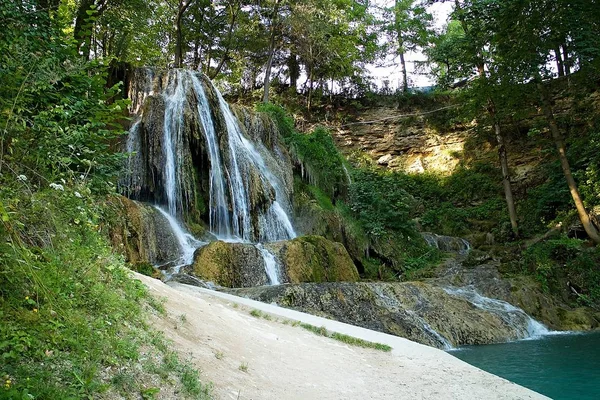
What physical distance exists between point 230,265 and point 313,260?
252cm

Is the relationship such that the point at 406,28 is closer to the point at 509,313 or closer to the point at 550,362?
the point at 509,313

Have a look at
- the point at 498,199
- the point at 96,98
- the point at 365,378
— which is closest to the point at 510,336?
the point at 365,378

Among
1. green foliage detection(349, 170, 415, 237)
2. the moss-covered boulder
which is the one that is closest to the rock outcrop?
the moss-covered boulder

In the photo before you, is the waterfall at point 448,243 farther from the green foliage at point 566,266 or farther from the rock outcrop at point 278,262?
the rock outcrop at point 278,262

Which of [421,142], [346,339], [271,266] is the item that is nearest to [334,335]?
[346,339]

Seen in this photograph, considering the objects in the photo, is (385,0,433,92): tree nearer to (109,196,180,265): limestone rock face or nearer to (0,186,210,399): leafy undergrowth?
(109,196,180,265): limestone rock face

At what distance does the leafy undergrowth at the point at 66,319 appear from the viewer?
95.1 inches

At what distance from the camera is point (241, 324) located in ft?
18.9

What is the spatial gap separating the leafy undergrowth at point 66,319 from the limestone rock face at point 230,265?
19.4 ft

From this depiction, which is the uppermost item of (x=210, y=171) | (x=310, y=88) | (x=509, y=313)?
(x=310, y=88)

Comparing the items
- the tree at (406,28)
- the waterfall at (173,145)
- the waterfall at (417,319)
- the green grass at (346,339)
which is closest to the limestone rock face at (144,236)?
→ the waterfall at (173,145)

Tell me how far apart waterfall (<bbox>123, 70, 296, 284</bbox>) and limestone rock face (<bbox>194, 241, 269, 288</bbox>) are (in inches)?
60.5

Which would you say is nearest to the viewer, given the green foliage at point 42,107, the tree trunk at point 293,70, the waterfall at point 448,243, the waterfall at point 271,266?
the green foliage at point 42,107

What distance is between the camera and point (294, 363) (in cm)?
477
